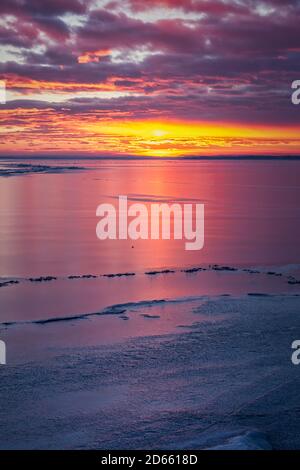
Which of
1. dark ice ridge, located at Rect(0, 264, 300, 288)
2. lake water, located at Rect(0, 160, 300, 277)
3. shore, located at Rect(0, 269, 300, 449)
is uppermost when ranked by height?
lake water, located at Rect(0, 160, 300, 277)

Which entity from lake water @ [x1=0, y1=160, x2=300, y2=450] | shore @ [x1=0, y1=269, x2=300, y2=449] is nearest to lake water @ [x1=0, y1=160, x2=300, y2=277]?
lake water @ [x1=0, y1=160, x2=300, y2=450]

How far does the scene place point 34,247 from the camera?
20.3 metres

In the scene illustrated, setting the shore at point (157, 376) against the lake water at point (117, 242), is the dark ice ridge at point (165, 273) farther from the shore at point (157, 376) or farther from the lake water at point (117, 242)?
the shore at point (157, 376)

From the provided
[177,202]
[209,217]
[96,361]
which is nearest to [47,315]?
[96,361]

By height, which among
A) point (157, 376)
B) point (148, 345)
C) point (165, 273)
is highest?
point (165, 273)

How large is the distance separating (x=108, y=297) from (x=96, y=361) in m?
4.33

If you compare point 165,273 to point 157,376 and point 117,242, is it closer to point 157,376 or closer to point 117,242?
point 117,242

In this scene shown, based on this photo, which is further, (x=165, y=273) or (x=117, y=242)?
(x=117, y=242)

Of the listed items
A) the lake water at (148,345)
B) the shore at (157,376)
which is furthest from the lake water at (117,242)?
the shore at (157,376)

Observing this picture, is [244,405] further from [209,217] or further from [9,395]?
[209,217]

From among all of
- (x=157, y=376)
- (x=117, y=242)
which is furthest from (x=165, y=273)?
(x=157, y=376)

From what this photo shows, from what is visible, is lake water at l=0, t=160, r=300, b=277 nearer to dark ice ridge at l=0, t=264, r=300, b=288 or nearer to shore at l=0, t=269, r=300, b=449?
dark ice ridge at l=0, t=264, r=300, b=288

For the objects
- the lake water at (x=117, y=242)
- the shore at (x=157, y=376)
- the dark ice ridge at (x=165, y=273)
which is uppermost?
the lake water at (x=117, y=242)
